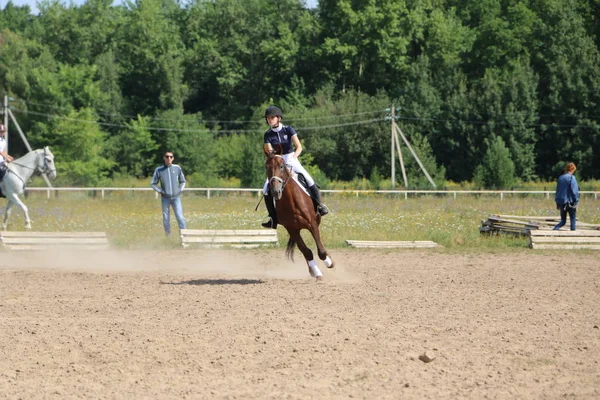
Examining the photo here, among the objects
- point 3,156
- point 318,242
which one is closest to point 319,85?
point 3,156

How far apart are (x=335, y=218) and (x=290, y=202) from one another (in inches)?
598

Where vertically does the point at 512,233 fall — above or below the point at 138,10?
below

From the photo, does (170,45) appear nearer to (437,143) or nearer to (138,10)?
(138,10)

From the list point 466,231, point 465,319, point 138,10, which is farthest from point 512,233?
point 138,10

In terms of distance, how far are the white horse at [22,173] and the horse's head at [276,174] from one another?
1247 cm

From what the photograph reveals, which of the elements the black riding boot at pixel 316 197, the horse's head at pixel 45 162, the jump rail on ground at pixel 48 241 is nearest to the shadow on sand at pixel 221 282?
the black riding boot at pixel 316 197

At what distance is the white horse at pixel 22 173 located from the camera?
24.6 m

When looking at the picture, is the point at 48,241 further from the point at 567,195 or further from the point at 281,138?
the point at 567,195

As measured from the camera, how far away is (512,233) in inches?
916

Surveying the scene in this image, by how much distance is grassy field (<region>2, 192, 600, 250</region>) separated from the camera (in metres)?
23.0

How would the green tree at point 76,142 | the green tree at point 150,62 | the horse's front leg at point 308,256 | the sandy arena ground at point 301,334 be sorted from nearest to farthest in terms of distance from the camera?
1. the sandy arena ground at point 301,334
2. the horse's front leg at point 308,256
3. the green tree at point 76,142
4. the green tree at point 150,62

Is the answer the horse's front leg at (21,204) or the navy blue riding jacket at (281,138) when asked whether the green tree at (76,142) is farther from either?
the navy blue riding jacket at (281,138)

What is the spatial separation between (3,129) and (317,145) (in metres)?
45.3

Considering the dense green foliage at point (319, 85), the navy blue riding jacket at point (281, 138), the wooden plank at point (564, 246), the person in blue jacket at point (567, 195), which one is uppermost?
the dense green foliage at point (319, 85)
